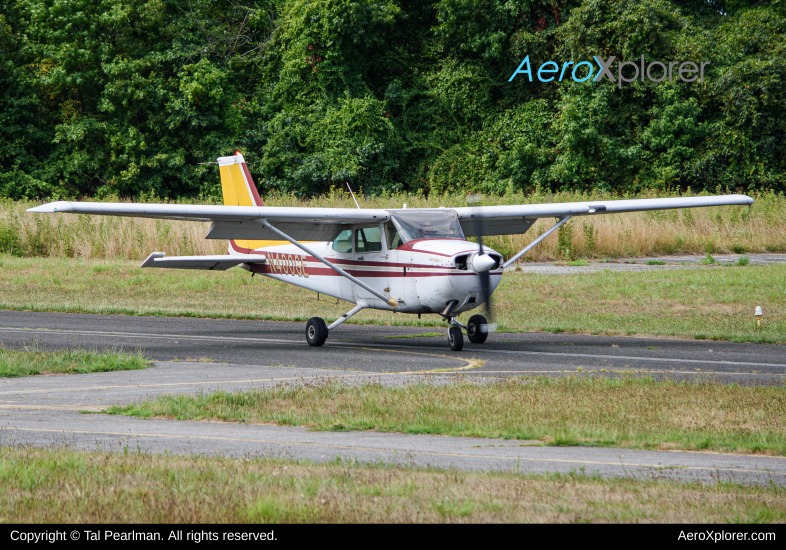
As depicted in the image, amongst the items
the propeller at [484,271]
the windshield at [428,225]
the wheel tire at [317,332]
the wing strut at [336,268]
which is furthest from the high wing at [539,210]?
the wheel tire at [317,332]

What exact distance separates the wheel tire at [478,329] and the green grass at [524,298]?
8.30 ft

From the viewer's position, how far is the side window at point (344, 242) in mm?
17469

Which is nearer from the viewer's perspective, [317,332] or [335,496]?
[335,496]

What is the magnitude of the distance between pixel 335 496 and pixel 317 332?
1091 centimetres

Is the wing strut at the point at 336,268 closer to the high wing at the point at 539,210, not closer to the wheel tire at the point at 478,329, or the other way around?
the wheel tire at the point at 478,329

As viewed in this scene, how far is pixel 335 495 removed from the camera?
573cm

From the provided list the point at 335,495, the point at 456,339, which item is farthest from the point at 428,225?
the point at 335,495

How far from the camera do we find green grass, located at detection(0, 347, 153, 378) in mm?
12575

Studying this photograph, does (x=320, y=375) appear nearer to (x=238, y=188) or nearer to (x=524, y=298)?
(x=238, y=188)

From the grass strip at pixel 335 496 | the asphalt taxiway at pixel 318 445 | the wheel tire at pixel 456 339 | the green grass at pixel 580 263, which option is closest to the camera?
the grass strip at pixel 335 496

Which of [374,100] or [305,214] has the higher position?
[374,100]

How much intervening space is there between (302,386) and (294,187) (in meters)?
32.6

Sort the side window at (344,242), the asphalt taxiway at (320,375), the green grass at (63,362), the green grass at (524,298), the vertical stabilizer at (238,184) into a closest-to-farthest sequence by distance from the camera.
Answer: the asphalt taxiway at (320,375)
the green grass at (63,362)
the side window at (344,242)
the green grass at (524,298)
the vertical stabilizer at (238,184)
